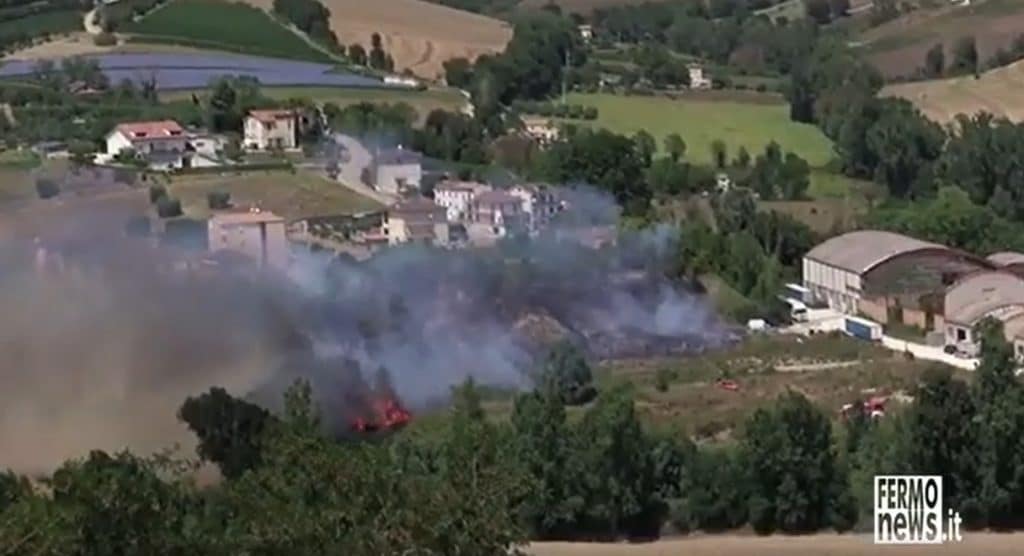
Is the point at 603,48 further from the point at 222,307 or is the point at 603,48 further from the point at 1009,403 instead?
the point at 1009,403

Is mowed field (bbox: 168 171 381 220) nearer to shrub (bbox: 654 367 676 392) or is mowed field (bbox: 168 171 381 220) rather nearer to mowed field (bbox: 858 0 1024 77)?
shrub (bbox: 654 367 676 392)

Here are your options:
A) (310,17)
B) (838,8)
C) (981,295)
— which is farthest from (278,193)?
(838,8)

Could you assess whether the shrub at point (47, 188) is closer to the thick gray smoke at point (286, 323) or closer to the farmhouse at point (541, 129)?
A: the thick gray smoke at point (286, 323)

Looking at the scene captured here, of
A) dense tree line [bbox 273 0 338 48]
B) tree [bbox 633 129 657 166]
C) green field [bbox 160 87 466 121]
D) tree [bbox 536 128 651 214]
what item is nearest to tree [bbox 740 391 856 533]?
tree [bbox 536 128 651 214]

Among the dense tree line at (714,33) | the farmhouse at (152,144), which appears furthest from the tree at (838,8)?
the farmhouse at (152,144)

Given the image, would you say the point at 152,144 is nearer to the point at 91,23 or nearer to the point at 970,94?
the point at 91,23
